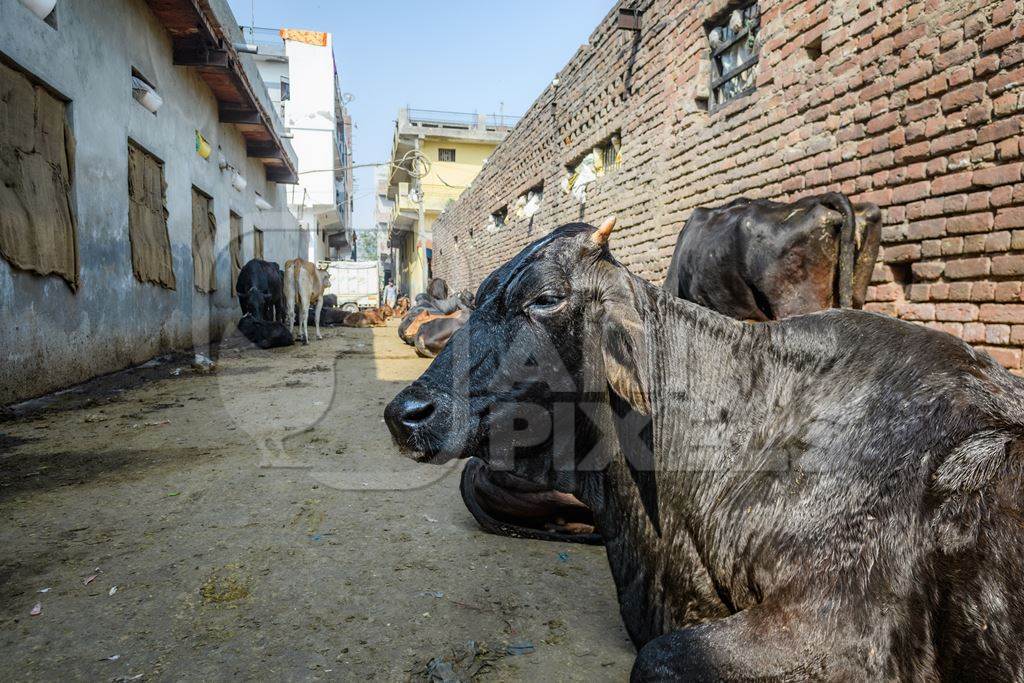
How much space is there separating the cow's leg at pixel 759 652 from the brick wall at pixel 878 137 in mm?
3127

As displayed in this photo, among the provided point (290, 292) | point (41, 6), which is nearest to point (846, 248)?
point (41, 6)

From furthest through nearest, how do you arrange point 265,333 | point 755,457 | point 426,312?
point 426,312
point 265,333
point 755,457

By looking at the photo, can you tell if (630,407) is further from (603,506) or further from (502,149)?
(502,149)

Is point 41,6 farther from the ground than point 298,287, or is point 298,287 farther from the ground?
point 41,6

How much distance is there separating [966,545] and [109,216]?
8159 mm

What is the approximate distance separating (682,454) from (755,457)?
177 millimetres

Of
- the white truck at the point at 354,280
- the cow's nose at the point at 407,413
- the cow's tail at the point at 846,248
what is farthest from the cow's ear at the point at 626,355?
the white truck at the point at 354,280

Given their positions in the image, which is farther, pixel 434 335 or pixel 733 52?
pixel 434 335

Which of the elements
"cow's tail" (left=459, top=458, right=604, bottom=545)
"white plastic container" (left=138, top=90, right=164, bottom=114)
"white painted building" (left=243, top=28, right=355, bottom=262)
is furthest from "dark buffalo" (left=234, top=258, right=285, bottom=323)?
"white painted building" (left=243, top=28, right=355, bottom=262)

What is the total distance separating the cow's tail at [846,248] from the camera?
153 inches

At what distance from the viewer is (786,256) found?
4168mm

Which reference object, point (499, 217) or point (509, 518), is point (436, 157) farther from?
point (509, 518)

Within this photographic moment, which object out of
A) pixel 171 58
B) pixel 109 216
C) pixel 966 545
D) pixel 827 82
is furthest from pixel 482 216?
pixel 966 545

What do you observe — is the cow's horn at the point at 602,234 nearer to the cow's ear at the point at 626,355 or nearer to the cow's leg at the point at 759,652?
the cow's ear at the point at 626,355
